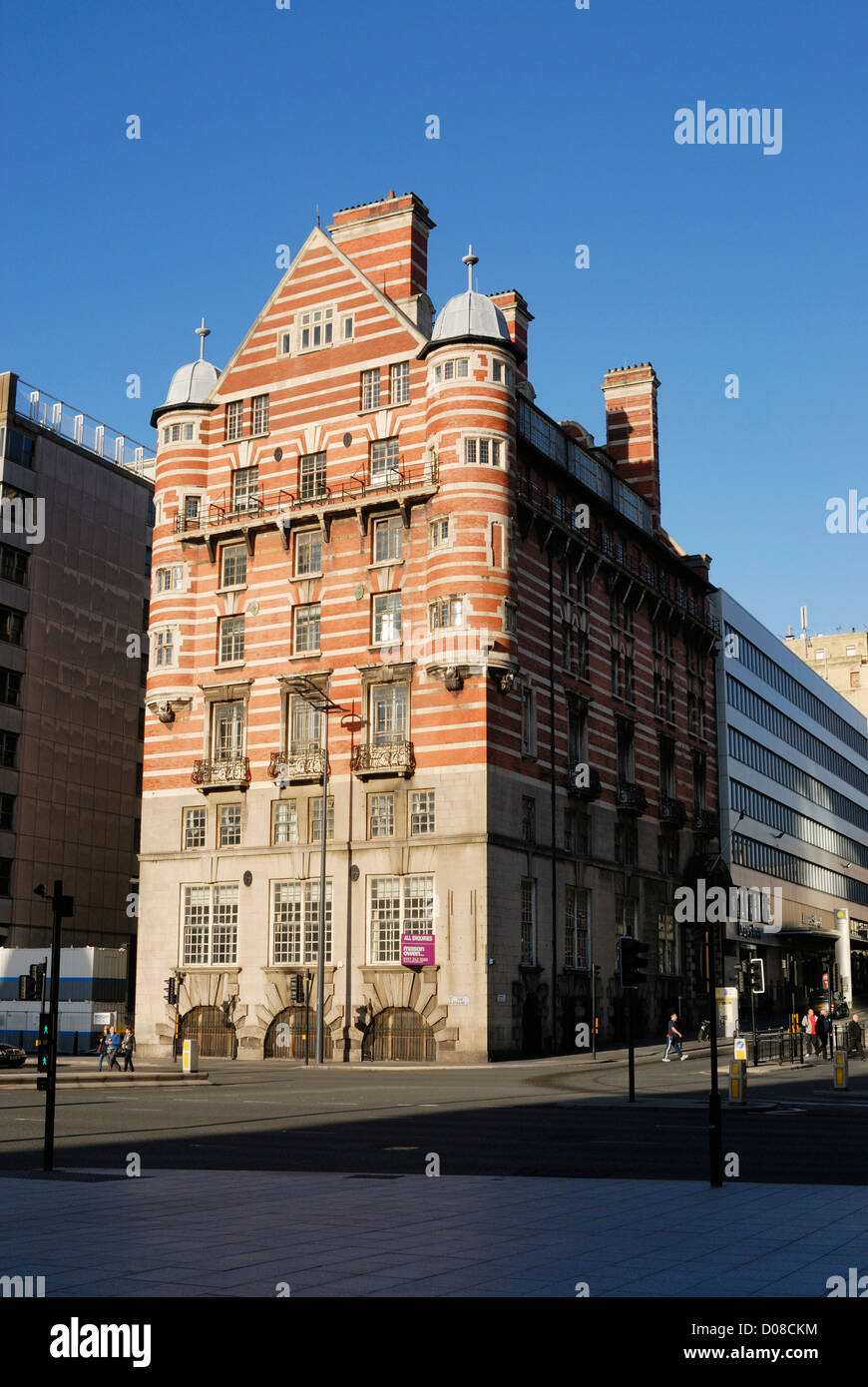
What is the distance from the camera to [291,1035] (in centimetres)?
5759

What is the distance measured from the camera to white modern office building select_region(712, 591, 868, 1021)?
86.0 meters

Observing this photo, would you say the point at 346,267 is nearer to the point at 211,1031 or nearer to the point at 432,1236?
the point at 211,1031

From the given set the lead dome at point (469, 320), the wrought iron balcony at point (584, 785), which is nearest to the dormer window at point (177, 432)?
the lead dome at point (469, 320)

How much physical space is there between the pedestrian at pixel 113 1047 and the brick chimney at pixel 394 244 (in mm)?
32141

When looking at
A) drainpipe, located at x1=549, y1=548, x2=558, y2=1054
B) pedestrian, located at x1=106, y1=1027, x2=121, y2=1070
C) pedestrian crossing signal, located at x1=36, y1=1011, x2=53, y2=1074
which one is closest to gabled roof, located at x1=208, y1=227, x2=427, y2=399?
drainpipe, located at x1=549, y1=548, x2=558, y2=1054

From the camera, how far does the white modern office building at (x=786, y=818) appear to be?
86.0m

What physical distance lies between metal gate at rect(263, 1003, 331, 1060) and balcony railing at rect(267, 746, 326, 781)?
30.5 feet

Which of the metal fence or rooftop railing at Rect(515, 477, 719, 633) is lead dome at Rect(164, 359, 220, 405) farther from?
the metal fence

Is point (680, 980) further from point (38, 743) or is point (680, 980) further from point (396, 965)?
point (38, 743)

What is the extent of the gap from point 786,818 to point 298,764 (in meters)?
50.7

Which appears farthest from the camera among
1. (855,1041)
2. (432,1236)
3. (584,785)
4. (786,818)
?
(786,818)

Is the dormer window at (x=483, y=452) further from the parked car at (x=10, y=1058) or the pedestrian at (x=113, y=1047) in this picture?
the parked car at (x=10, y=1058)

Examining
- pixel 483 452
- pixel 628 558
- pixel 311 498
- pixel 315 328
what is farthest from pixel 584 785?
pixel 315 328
